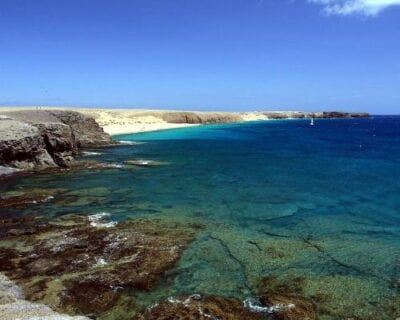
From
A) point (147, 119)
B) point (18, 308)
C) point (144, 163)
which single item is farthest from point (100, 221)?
point (147, 119)

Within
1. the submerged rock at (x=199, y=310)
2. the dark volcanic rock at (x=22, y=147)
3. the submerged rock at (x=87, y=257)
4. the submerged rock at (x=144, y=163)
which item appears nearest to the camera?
the submerged rock at (x=199, y=310)

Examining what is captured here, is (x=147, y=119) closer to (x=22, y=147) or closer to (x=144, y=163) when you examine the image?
(x=144, y=163)

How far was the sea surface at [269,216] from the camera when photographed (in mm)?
14867

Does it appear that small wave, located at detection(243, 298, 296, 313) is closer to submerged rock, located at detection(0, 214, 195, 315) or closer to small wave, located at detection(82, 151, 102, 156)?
submerged rock, located at detection(0, 214, 195, 315)

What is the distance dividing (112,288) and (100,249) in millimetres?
3621

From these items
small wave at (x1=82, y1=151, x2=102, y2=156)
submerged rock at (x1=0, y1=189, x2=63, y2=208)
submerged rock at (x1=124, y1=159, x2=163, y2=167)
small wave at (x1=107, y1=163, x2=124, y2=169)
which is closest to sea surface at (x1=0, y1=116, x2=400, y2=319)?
small wave at (x1=107, y1=163, x2=124, y2=169)

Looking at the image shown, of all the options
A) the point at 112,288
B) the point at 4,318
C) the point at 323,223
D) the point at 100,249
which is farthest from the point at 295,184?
the point at 4,318

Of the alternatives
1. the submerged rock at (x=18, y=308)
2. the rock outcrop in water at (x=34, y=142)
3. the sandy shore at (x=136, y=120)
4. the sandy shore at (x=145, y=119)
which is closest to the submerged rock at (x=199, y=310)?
the submerged rock at (x=18, y=308)

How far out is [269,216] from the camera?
23766 mm

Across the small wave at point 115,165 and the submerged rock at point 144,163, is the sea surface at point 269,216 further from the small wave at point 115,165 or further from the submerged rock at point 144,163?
the submerged rock at point 144,163

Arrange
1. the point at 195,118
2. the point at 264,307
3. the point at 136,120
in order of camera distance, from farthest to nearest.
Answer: the point at 195,118, the point at 136,120, the point at 264,307

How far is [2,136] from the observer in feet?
121

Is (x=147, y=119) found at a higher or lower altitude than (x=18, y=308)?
lower

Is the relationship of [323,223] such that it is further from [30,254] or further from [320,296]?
[30,254]
